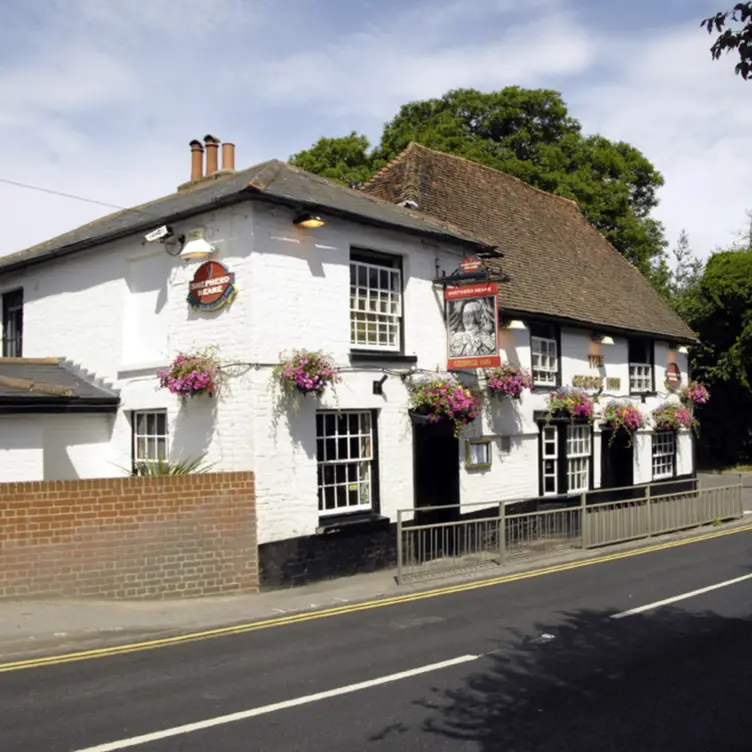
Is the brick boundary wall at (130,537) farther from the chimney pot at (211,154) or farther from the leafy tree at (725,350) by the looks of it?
the leafy tree at (725,350)

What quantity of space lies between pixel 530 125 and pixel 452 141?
4168 mm

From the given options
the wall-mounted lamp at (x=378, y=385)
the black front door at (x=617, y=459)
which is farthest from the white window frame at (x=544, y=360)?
the wall-mounted lamp at (x=378, y=385)

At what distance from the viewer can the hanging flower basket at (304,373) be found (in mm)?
12797

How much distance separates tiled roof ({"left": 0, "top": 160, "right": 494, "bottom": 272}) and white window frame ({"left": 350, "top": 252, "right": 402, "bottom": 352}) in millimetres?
872

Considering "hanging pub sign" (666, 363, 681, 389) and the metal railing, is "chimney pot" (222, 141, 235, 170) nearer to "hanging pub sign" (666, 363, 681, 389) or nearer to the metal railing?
the metal railing

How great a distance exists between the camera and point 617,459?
22312 mm

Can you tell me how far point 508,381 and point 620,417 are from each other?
18.9 ft

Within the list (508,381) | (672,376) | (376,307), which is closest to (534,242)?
(672,376)

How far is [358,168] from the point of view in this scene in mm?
34125

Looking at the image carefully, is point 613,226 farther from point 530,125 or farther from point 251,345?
point 251,345

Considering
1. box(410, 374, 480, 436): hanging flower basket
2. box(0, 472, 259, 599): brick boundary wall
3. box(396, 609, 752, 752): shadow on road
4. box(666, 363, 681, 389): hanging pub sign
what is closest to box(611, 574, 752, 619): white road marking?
box(396, 609, 752, 752): shadow on road

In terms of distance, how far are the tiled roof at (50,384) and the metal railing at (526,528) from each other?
602cm

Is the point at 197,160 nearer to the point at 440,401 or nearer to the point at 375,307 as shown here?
the point at 375,307

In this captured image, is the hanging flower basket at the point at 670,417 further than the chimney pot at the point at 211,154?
Yes
